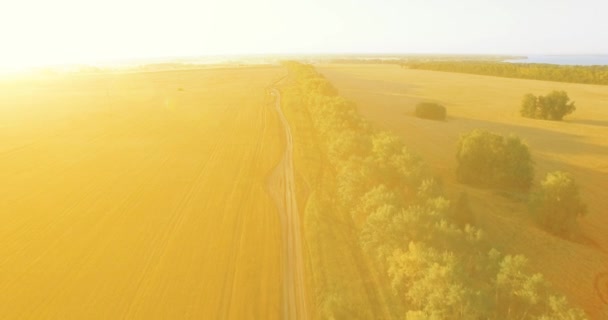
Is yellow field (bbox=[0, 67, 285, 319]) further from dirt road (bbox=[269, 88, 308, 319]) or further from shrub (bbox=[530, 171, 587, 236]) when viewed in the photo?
shrub (bbox=[530, 171, 587, 236])

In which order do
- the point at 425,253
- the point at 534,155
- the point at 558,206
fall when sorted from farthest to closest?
the point at 534,155 → the point at 558,206 → the point at 425,253

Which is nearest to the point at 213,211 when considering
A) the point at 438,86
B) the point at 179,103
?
the point at 179,103

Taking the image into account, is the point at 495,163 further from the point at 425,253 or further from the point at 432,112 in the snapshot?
the point at 432,112

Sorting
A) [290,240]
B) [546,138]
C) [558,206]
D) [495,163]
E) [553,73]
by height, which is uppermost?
[553,73]

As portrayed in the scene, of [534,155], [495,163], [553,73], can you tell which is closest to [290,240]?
[495,163]

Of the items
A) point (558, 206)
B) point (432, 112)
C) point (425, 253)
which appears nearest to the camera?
point (425, 253)

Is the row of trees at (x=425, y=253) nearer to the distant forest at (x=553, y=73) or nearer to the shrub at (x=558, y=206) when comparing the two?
the shrub at (x=558, y=206)

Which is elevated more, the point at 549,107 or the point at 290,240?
the point at 549,107

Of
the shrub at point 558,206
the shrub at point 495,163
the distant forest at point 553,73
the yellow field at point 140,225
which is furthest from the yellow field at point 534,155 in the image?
the distant forest at point 553,73
